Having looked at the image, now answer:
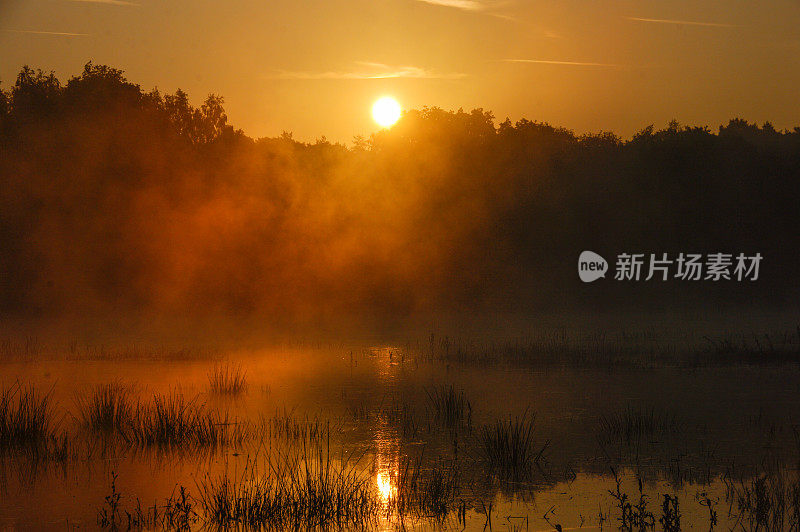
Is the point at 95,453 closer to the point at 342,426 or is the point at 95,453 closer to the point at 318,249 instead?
the point at 342,426

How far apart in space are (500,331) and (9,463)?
1574cm

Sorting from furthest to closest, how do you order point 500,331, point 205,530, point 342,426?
point 500,331 → point 342,426 → point 205,530

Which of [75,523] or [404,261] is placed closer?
[75,523]

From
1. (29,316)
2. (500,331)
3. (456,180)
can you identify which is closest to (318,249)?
(456,180)

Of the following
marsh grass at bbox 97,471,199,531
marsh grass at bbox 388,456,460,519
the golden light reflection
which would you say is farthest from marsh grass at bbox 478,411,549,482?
marsh grass at bbox 97,471,199,531

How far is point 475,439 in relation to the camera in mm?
10195

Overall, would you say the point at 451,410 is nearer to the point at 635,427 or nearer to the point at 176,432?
the point at 635,427

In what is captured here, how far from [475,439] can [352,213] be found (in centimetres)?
2754

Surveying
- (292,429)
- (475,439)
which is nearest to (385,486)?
(475,439)

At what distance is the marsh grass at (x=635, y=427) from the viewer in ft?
33.4

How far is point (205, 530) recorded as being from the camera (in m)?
6.94

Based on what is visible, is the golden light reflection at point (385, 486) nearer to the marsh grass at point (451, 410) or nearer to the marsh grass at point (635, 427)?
the marsh grass at point (451, 410)

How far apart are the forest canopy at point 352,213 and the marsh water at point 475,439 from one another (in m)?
11.9

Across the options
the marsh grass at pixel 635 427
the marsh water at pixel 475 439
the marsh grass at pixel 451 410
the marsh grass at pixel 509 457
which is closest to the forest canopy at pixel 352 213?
the marsh water at pixel 475 439
